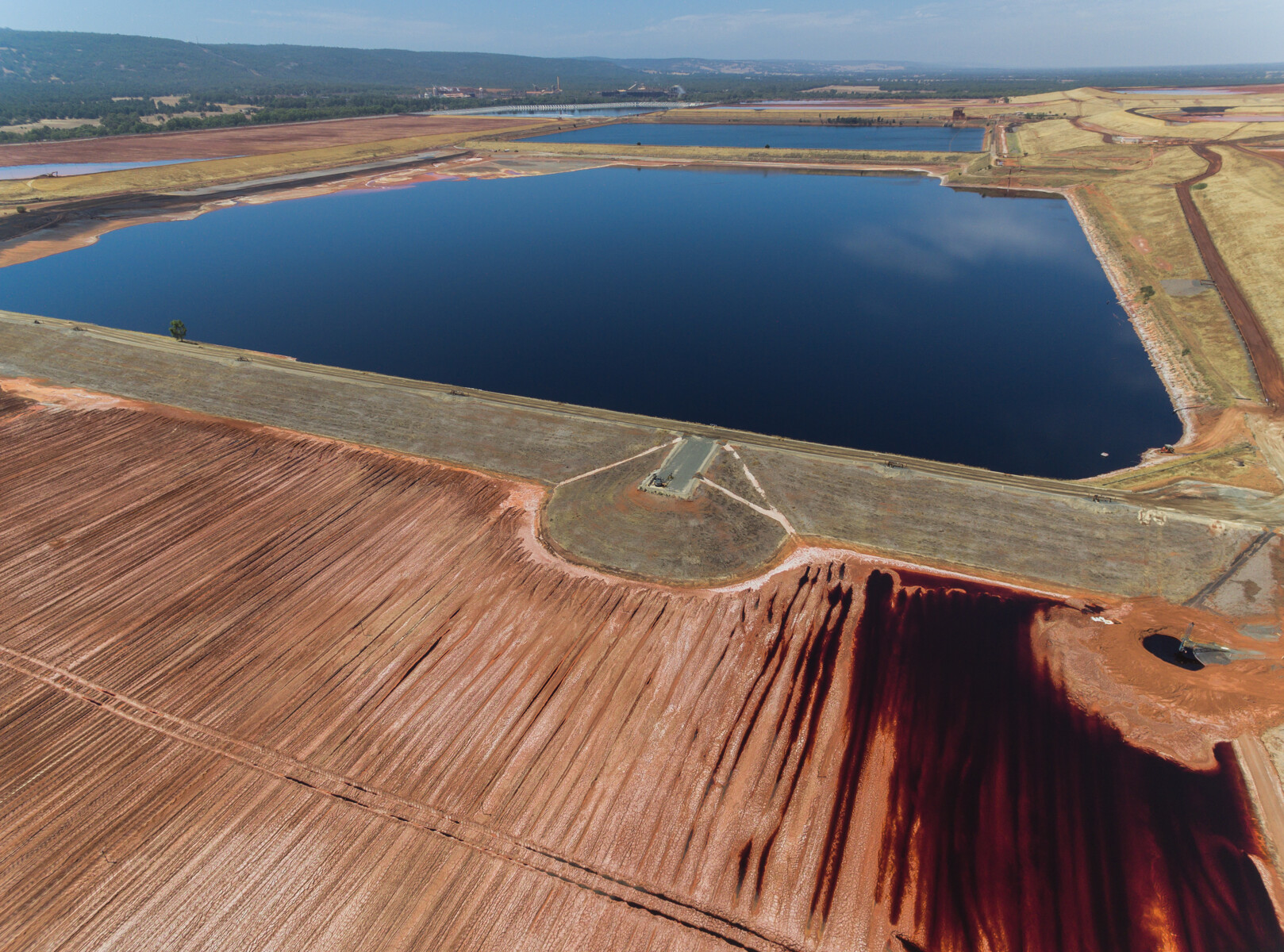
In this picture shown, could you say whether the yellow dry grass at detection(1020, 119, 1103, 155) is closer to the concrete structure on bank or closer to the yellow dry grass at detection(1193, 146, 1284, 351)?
the yellow dry grass at detection(1193, 146, 1284, 351)

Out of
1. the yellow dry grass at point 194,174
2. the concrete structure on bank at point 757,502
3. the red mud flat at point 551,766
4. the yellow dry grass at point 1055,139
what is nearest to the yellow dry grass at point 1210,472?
the concrete structure on bank at point 757,502

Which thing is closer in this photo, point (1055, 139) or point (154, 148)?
point (1055, 139)

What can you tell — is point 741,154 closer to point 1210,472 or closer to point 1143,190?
point 1143,190

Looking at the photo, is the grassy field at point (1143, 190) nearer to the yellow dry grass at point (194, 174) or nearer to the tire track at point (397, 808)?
the yellow dry grass at point (194, 174)

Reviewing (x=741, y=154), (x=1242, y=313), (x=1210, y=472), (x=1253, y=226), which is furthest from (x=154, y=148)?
(x=1253, y=226)

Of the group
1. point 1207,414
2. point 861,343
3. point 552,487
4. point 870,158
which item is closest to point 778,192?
point 870,158

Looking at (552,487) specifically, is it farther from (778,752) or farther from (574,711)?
(778,752)
